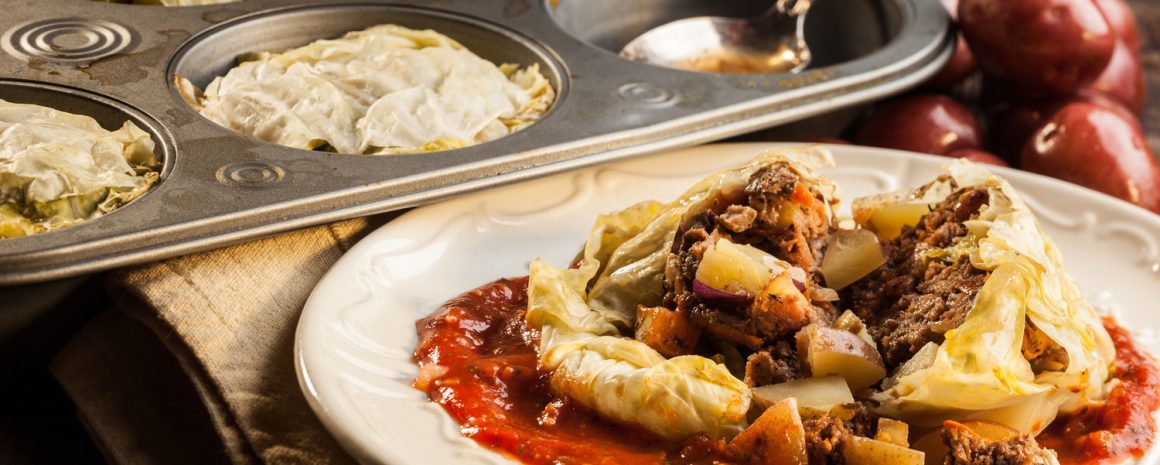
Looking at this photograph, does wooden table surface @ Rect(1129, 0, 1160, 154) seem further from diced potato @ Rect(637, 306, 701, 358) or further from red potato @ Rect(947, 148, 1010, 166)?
diced potato @ Rect(637, 306, 701, 358)

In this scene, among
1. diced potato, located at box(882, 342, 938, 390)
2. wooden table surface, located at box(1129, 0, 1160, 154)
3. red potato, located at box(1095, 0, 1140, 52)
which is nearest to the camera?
diced potato, located at box(882, 342, 938, 390)

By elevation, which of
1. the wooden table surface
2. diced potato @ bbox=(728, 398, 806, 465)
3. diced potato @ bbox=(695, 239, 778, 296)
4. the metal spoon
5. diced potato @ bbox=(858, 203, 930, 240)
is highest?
diced potato @ bbox=(695, 239, 778, 296)

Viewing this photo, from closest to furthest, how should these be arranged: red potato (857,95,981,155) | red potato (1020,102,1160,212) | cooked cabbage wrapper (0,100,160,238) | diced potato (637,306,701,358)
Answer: diced potato (637,306,701,358) → cooked cabbage wrapper (0,100,160,238) → red potato (1020,102,1160,212) → red potato (857,95,981,155)

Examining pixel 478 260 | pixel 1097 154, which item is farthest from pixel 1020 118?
pixel 478 260

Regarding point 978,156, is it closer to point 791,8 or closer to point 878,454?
point 791,8

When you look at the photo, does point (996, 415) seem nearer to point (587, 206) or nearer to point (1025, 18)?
point (587, 206)

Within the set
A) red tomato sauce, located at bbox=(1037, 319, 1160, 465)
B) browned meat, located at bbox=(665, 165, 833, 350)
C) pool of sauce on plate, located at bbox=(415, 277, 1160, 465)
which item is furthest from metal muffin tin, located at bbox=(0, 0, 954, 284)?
red tomato sauce, located at bbox=(1037, 319, 1160, 465)

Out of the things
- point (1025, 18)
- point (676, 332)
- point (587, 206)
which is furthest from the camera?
point (1025, 18)

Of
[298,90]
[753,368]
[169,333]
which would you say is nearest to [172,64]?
[298,90]
